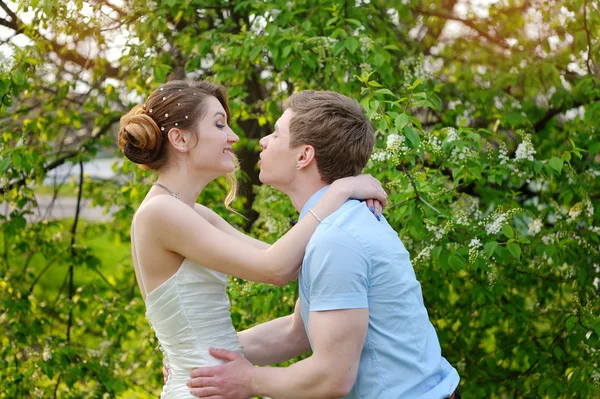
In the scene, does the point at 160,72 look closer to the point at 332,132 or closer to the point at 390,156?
the point at 390,156

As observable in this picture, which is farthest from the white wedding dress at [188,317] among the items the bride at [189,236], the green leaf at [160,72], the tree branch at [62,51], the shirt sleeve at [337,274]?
the tree branch at [62,51]

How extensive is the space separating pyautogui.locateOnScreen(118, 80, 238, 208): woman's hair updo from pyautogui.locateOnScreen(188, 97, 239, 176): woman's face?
3 centimetres

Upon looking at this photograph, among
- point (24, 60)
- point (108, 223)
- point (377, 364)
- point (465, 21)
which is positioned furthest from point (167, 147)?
point (465, 21)

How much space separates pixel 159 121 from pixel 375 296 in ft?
3.05

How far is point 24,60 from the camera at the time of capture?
390cm

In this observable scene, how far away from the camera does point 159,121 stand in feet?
8.17

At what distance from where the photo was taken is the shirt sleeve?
201cm

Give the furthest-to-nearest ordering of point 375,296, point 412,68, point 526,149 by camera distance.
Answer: point 412,68, point 526,149, point 375,296

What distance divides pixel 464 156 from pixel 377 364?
4.89 feet

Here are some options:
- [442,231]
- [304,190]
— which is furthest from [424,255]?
[304,190]

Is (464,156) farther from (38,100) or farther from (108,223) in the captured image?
(38,100)

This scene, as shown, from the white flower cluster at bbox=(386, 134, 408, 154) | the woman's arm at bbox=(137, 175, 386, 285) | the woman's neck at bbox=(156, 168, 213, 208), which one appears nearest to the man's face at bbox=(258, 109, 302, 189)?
the woman's arm at bbox=(137, 175, 386, 285)

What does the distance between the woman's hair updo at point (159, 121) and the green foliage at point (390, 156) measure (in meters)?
0.77

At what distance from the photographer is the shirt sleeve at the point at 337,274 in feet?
6.59
